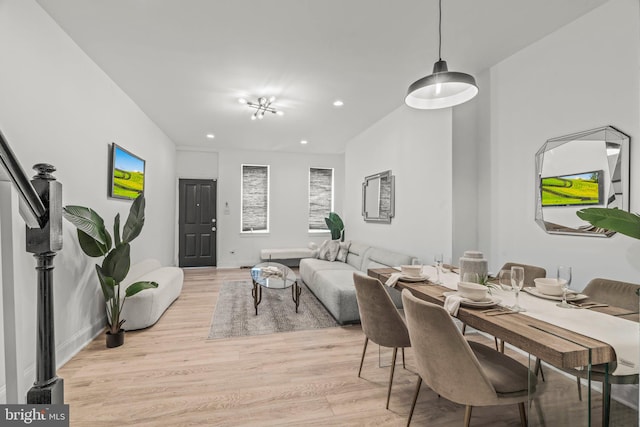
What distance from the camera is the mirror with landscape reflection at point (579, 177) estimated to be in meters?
2.05

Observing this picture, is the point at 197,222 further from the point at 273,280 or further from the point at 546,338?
the point at 546,338

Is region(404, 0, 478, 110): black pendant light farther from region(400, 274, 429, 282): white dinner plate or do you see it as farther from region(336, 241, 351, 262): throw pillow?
region(336, 241, 351, 262): throw pillow

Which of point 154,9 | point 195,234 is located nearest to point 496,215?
point 154,9

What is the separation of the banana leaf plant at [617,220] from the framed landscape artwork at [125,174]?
413 cm

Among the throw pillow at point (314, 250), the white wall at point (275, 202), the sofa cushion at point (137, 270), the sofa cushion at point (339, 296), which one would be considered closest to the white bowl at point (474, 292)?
the sofa cushion at point (339, 296)

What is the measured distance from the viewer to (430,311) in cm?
142

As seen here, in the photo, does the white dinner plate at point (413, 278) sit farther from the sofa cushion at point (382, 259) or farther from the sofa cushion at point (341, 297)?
the sofa cushion at point (382, 259)

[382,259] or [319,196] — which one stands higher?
[319,196]

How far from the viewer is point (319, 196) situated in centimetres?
760

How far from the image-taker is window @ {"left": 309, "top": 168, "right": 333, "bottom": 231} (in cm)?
752

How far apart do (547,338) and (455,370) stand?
421 millimetres

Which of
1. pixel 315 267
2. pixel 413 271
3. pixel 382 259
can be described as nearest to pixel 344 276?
pixel 382 259

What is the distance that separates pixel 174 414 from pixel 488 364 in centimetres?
192

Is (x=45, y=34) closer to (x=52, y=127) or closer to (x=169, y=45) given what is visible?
(x=52, y=127)
